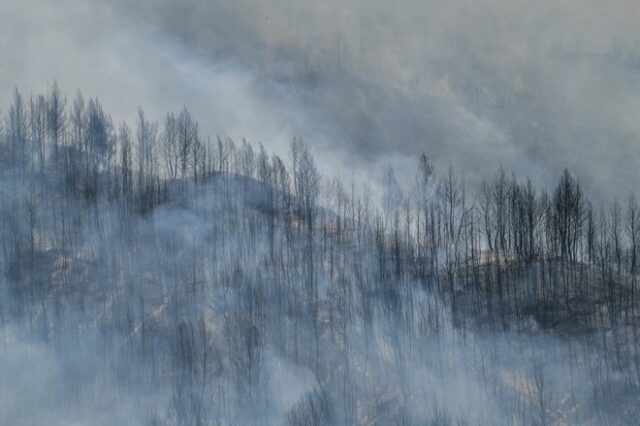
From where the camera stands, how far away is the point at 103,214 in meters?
104

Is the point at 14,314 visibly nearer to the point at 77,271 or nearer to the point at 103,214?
the point at 77,271

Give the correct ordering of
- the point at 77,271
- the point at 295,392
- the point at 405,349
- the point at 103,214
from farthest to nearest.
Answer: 1. the point at 103,214
2. the point at 77,271
3. the point at 405,349
4. the point at 295,392

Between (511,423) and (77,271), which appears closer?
(511,423)

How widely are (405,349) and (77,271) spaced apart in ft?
133

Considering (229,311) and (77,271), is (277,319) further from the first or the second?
(77,271)

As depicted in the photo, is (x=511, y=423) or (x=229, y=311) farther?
(x=229, y=311)

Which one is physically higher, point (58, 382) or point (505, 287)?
point (505, 287)

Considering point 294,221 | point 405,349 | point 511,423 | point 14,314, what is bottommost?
point 511,423

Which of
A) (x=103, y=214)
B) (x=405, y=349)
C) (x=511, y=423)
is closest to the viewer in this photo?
(x=511, y=423)

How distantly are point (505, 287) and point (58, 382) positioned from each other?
2076 inches

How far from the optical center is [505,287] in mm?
97125

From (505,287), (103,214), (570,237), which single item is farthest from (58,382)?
(570,237)

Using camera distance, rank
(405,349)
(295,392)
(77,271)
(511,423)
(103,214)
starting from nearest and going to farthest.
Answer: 1. (511,423)
2. (295,392)
3. (405,349)
4. (77,271)
5. (103,214)

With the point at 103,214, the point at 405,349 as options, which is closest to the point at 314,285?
the point at 405,349
